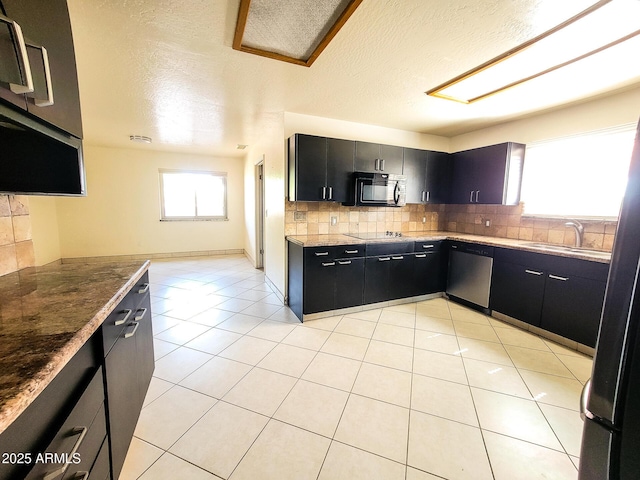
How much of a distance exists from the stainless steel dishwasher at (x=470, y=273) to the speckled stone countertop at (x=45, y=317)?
352 cm

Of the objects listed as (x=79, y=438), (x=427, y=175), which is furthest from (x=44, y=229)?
(x=427, y=175)

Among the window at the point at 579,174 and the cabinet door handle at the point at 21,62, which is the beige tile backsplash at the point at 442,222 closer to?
the window at the point at 579,174

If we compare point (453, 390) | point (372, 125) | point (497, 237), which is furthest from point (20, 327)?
point (497, 237)

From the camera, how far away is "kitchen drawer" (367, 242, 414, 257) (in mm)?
3115

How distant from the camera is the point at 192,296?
370 centimetres

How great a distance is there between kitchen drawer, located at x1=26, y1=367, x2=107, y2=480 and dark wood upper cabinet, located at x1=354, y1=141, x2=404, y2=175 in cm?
307

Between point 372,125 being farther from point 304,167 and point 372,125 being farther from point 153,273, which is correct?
point 153,273

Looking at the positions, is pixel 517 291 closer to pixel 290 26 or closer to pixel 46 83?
pixel 290 26

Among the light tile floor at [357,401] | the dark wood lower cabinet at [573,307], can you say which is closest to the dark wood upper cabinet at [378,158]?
the light tile floor at [357,401]

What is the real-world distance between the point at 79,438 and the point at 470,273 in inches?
146

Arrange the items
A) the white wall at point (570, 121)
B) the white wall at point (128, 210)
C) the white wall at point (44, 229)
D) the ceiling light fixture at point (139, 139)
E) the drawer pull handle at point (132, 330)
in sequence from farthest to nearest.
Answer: the white wall at point (128, 210)
the ceiling light fixture at point (139, 139)
the white wall at point (44, 229)
the white wall at point (570, 121)
the drawer pull handle at point (132, 330)

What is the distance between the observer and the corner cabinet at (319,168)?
297 cm

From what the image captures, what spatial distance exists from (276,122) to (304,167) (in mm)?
956

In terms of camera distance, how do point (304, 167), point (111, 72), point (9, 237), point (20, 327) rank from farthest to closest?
1. point (304, 167)
2. point (111, 72)
3. point (9, 237)
4. point (20, 327)
